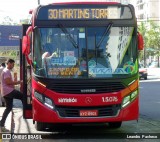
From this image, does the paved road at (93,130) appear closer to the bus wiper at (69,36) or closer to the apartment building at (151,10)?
the bus wiper at (69,36)

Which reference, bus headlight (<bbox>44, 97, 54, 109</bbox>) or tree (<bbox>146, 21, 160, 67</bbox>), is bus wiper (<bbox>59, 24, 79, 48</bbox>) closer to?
bus headlight (<bbox>44, 97, 54, 109</bbox>)

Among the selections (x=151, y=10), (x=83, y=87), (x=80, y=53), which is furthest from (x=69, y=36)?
(x=151, y=10)

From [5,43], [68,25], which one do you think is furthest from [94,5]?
[5,43]

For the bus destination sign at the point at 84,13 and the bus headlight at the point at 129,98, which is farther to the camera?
the bus destination sign at the point at 84,13

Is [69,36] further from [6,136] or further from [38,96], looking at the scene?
[6,136]

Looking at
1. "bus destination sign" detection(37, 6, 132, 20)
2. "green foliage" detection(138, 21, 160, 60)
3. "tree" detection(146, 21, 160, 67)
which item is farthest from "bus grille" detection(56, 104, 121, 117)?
"green foliage" detection(138, 21, 160, 60)

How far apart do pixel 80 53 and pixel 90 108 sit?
120cm

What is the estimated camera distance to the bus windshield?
982 cm

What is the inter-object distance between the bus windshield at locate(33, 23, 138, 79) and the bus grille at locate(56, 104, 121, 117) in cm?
66

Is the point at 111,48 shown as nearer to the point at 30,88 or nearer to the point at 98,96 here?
the point at 98,96

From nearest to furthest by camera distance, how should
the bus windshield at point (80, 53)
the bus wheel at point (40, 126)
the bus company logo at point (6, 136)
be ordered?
the bus company logo at point (6, 136) → the bus windshield at point (80, 53) → the bus wheel at point (40, 126)

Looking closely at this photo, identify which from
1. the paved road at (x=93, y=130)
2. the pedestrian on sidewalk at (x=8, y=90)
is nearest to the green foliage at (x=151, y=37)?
the paved road at (x=93, y=130)

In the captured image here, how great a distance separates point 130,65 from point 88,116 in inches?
57.8

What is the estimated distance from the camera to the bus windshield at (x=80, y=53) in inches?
387
